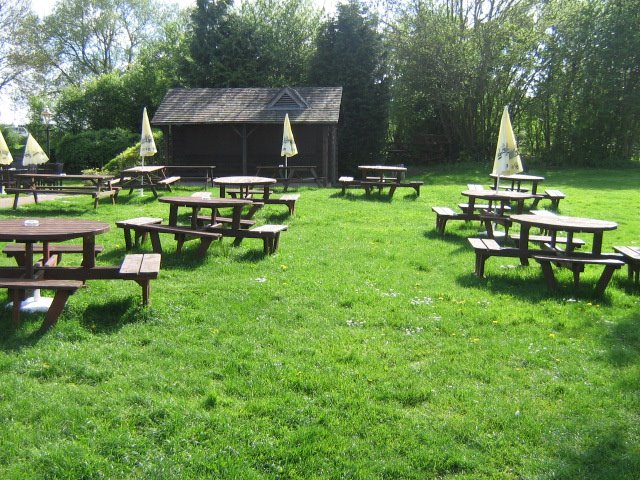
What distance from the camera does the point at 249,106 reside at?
70.1 feet

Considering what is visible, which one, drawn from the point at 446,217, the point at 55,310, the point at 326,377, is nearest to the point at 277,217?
the point at 446,217

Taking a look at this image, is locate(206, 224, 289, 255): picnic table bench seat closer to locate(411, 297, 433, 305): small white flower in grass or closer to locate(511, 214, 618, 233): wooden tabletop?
locate(411, 297, 433, 305): small white flower in grass

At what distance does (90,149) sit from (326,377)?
25.9 meters

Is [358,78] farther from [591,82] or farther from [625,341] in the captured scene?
[625,341]

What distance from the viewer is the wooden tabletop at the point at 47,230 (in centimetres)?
508

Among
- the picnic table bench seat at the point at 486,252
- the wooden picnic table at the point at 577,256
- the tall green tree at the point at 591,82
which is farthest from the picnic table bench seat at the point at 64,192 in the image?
the tall green tree at the point at 591,82

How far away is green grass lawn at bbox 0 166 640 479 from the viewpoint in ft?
10.2

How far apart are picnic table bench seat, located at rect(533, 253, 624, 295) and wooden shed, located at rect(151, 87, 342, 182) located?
542 inches

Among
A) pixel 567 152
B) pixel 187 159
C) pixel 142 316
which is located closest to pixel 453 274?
pixel 142 316

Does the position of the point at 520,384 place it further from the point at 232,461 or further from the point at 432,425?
the point at 232,461

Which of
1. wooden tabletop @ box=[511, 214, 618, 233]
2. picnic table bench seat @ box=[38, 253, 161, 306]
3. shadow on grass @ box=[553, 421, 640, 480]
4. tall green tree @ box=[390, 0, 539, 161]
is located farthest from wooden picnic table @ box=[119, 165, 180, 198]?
tall green tree @ box=[390, 0, 539, 161]

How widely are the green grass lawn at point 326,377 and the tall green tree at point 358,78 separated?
70.2 feet

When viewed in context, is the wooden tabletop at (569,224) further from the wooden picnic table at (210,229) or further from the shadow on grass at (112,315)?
the shadow on grass at (112,315)

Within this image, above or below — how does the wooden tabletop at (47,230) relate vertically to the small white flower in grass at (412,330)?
above
